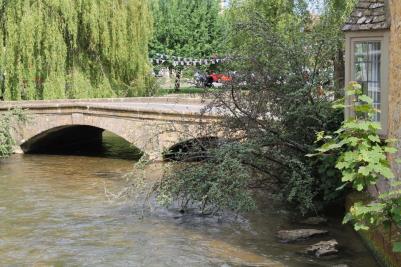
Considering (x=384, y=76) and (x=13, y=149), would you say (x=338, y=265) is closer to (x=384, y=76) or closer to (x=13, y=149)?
(x=384, y=76)

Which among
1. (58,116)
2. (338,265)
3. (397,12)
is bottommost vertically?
(338,265)

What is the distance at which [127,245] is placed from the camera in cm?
1116

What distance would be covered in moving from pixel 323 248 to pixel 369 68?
2.94 m

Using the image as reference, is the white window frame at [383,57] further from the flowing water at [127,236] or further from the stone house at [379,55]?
the flowing water at [127,236]

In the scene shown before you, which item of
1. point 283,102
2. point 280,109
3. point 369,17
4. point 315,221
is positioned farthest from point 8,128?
point 369,17

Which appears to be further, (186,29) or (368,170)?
(186,29)

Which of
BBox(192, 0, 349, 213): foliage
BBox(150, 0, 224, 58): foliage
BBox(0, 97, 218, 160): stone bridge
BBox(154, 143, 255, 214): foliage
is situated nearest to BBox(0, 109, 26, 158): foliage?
BBox(0, 97, 218, 160): stone bridge

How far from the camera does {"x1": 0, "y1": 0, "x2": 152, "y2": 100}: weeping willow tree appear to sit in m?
22.2

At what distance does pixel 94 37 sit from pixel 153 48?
635 inches

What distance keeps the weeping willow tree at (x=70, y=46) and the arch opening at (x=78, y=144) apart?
1.49m

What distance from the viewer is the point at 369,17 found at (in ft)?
33.7

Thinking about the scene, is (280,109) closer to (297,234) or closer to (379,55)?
(297,234)

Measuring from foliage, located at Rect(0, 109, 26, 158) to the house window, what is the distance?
13012 mm

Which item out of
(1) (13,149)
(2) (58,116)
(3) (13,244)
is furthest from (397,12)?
(1) (13,149)
